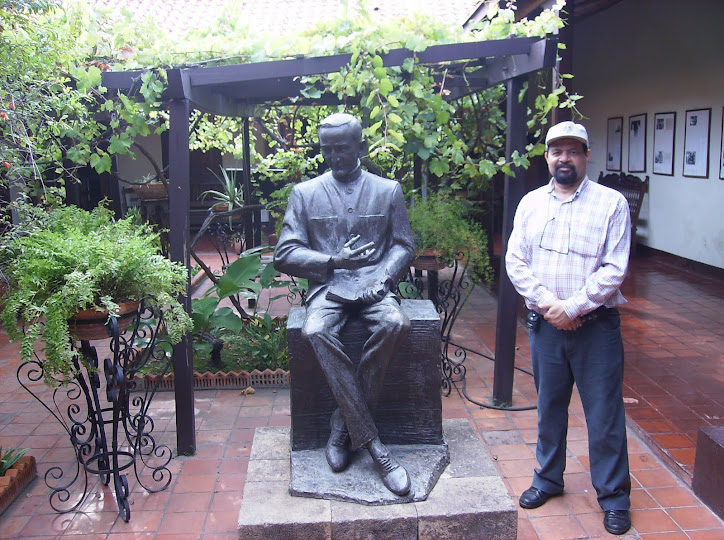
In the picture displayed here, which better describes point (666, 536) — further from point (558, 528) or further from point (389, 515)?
point (389, 515)

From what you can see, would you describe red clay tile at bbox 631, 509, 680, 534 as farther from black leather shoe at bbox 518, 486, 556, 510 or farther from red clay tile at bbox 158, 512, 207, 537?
red clay tile at bbox 158, 512, 207, 537

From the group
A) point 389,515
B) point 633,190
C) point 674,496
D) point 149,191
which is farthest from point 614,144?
point 389,515

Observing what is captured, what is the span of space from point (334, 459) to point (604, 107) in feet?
31.8

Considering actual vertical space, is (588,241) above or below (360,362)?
above

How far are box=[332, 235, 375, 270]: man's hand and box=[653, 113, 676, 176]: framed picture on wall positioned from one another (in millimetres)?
7230

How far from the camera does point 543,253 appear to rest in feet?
10.0

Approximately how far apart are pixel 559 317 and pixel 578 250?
31 cm

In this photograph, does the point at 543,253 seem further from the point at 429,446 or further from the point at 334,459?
the point at 334,459

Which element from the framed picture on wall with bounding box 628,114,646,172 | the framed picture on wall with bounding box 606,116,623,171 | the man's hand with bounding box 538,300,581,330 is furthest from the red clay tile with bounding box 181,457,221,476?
the framed picture on wall with bounding box 606,116,623,171

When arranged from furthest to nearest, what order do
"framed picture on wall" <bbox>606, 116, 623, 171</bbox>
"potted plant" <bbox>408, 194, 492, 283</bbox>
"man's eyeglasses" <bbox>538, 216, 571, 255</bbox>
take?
"framed picture on wall" <bbox>606, 116, 623, 171</bbox>, "potted plant" <bbox>408, 194, 492, 283</bbox>, "man's eyeglasses" <bbox>538, 216, 571, 255</bbox>

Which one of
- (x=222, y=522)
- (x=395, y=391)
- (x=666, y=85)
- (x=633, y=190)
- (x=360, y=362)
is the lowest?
(x=222, y=522)

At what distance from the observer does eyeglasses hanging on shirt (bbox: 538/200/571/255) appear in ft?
9.82

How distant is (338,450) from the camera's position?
3.24 metres

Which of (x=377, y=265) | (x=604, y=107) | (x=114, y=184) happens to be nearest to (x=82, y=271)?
(x=377, y=265)
